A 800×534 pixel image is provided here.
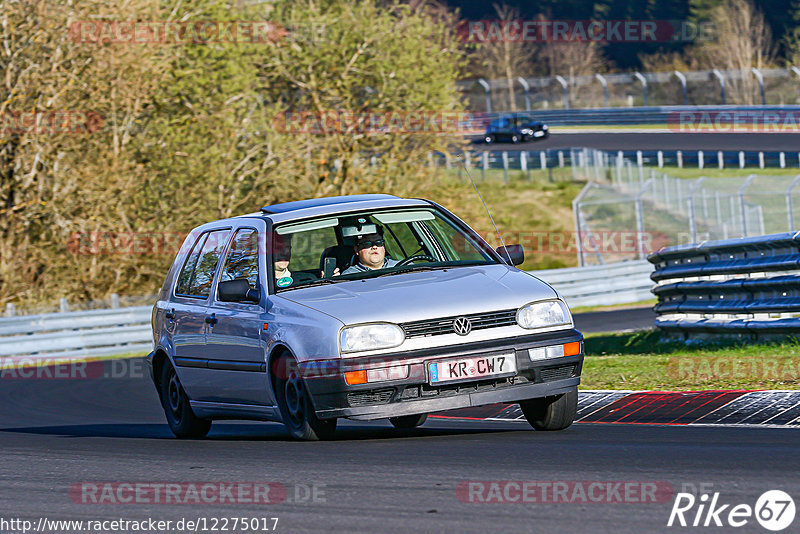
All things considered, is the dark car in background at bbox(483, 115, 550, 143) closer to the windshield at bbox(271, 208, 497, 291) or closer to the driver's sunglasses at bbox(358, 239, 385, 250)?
the windshield at bbox(271, 208, 497, 291)

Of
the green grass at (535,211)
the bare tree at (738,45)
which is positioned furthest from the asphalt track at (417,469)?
the bare tree at (738,45)

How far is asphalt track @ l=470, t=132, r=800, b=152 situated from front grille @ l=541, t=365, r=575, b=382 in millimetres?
39464

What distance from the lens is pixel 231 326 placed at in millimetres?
8469

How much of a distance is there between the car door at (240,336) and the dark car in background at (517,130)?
53.2m

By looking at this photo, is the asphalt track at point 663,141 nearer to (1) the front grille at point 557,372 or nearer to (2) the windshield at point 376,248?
(2) the windshield at point 376,248

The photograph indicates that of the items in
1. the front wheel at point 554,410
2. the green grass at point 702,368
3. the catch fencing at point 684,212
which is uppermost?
the front wheel at point 554,410

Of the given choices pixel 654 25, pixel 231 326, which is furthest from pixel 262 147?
pixel 654 25

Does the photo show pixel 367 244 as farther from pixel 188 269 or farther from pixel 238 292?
pixel 188 269

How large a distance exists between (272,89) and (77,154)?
8.17 m

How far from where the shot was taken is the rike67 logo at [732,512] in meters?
4.71

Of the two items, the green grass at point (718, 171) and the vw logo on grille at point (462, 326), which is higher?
the vw logo on grille at point (462, 326)

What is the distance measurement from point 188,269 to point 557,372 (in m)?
3.32

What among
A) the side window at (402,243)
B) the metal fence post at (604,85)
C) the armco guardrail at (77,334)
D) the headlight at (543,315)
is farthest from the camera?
the metal fence post at (604,85)

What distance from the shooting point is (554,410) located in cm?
788
